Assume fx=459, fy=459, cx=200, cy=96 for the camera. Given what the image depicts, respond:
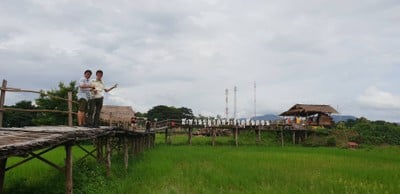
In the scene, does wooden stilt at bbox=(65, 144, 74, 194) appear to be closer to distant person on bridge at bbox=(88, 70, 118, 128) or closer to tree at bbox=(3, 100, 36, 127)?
distant person on bridge at bbox=(88, 70, 118, 128)

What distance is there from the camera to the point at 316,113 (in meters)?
41.2

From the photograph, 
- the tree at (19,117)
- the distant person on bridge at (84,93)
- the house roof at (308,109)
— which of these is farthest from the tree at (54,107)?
the distant person on bridge at (84,93)

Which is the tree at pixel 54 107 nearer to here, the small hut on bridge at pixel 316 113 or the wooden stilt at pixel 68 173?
the small hut on bridge at pixel 316 113

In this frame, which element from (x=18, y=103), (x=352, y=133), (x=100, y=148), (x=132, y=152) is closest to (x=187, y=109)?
(x=18, y=103)

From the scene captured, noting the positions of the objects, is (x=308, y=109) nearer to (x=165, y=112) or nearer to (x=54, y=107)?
(x=54, y=107)

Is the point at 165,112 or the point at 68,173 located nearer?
the point at 68,173

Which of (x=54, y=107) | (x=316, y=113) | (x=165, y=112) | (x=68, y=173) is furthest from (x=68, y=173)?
(x=165, y=112)

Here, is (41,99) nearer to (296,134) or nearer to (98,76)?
(296,134)

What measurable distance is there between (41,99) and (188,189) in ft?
95.9

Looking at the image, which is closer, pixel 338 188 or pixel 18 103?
pixel 338 188

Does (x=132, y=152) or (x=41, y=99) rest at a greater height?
(x=41, y=99)

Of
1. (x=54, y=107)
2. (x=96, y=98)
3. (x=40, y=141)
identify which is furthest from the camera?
(x=54, y=107)

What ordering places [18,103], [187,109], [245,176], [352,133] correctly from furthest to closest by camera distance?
[187,109], [18,103], [352,133], [245,176]

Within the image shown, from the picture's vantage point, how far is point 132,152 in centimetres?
1825
